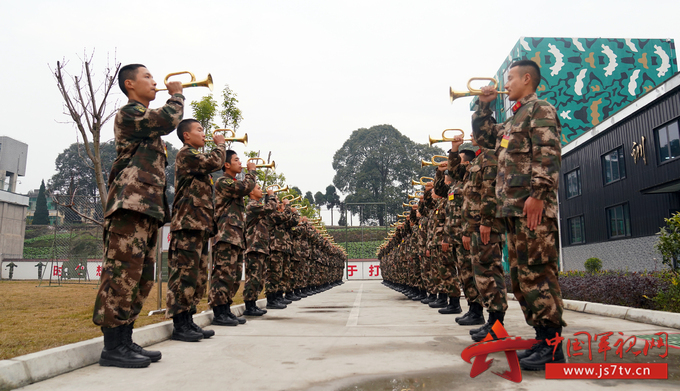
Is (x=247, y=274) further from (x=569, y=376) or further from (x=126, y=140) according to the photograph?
(x=569, y=376)

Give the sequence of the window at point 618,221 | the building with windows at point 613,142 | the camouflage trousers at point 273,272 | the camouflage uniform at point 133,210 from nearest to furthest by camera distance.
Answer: the camouflage uniform at point 133,210, the camouflage trousers at point 273,272, the building with windows at point 613,142, the window at point 618,221

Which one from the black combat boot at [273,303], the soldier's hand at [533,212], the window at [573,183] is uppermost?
the window at [573,183]

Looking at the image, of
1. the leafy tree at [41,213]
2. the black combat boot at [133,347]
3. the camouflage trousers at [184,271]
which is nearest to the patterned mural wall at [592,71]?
the camouflage trousers at [184,271]

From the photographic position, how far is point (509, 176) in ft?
11.3

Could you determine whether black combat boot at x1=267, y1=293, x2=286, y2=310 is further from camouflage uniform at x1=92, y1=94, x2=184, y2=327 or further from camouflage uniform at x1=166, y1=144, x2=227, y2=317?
camouflage uniform at x1=92, y1=94, x2=184, y2=327

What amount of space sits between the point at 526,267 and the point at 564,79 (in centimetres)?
3023

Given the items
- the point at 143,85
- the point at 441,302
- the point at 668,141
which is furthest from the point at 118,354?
the point at 668,141

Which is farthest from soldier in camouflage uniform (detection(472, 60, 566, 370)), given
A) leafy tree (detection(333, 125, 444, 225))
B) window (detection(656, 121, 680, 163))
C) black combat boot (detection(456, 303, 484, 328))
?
leafy tree (detection(333, 125, 444, 225))

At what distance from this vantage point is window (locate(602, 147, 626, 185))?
1736 centimetres

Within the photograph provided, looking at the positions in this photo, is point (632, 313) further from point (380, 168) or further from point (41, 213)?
point (41, 213)

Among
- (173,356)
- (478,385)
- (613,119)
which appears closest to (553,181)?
(478,385)

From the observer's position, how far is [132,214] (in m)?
3.48

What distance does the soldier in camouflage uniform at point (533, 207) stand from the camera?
10.1 ft

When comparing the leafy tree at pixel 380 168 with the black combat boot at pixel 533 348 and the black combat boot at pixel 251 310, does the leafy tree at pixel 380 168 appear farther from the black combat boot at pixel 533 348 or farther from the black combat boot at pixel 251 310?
the black combat boot at pixel 533 348
